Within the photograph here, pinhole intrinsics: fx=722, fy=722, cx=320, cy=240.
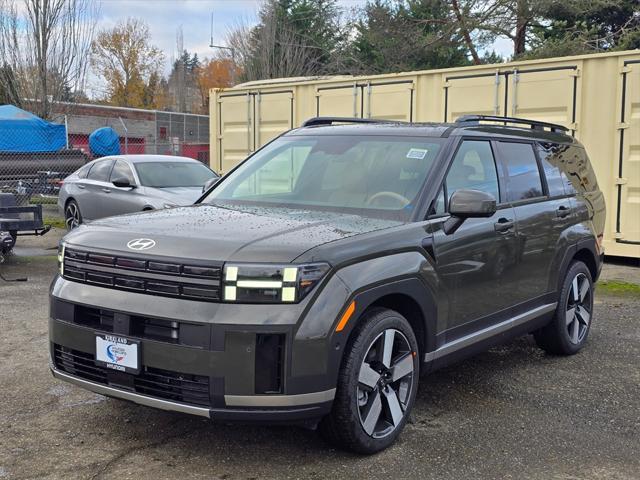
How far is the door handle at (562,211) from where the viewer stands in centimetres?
559

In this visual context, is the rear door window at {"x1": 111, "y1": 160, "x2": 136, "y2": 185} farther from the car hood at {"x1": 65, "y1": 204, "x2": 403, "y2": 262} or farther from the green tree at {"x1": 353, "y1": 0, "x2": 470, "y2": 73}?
the green tree at {"x1": 353, "y1": 0, "x2": 470, "y2": 73}

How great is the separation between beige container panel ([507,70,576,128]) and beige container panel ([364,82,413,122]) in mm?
1667

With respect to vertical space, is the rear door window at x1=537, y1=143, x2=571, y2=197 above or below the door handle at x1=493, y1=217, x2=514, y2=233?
above

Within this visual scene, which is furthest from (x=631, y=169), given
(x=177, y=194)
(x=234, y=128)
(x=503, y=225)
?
(x=234, y=128)

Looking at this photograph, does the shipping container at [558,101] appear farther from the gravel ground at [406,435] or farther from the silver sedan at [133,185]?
the gravel ground at [406,435]

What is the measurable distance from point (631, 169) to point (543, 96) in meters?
1.58

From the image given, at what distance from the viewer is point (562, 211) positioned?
18.5 feet

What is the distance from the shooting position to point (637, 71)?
9531mm

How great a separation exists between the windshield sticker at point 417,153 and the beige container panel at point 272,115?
329 inches

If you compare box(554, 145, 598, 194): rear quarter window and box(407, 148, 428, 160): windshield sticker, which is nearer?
box(407, 148, 428, 160): windshield sticker

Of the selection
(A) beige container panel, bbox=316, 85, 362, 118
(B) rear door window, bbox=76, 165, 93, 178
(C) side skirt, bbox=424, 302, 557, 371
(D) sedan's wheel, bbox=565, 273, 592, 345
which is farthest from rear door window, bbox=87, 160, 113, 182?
(C) side skirt, bbox=424, 302, 557, 371

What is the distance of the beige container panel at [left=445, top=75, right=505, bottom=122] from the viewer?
34.7ft

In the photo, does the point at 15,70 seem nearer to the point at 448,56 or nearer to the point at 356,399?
the point at 448,56

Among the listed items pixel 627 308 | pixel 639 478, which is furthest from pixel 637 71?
pixel 639 478
